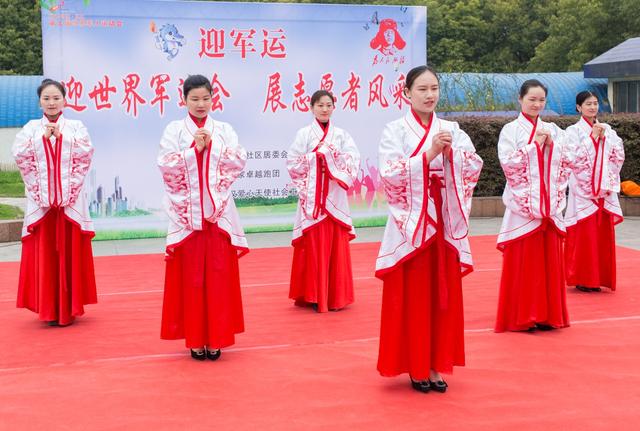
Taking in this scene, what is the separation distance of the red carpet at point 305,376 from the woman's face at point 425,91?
133cm

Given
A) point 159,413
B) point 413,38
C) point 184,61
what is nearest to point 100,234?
point 184,61

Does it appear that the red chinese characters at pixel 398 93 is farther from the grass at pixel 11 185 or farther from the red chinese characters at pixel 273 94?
the grass at pixel 11 185

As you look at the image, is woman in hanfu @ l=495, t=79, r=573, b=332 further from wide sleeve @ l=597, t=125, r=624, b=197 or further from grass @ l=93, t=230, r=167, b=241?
grass @ l=93, t=230, r=167, b=241

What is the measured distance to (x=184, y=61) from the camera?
399 inches

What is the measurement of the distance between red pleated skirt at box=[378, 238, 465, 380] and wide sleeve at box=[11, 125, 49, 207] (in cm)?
274

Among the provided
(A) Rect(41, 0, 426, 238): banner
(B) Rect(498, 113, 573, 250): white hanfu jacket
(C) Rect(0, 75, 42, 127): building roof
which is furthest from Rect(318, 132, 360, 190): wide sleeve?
(C) Rect(0, 75, 42, 127): building roof

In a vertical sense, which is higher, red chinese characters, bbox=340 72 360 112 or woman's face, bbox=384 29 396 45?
woman's face, bbox=384 29 396 45

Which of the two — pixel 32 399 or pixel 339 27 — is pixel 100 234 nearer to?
pixel 339 27

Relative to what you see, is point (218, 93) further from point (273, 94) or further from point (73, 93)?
point (73, 93)

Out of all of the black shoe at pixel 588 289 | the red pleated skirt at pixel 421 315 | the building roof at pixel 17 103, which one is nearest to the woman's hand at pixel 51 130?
the red pleated skirt at pixel 421 315

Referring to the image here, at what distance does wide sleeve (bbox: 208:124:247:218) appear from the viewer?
4652mm

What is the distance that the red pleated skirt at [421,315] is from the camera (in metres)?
3.99

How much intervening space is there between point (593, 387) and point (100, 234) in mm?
7128

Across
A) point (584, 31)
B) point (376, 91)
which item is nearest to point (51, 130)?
point (376, 91)
